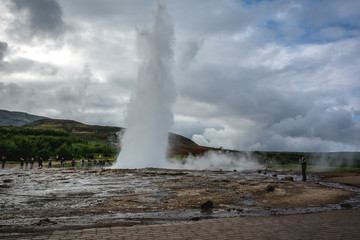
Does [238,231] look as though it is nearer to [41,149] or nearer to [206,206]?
[206,206]

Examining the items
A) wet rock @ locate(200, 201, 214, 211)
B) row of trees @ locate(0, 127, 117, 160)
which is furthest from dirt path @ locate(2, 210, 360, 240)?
row of trees @ locate(0, 127, 117, 160)

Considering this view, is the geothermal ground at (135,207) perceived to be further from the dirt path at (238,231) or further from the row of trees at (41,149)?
the row of trees at (41,149)

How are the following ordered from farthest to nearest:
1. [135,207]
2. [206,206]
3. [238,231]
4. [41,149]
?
[41,149] → [135,207] → [206,206] → [238,231]

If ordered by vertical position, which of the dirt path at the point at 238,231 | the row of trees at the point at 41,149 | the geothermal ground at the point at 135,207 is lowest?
the geothermal ground at the point at 135,207

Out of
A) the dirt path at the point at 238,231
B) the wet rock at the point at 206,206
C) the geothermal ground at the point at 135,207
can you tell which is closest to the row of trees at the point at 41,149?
the geothermal ground at the point at 135,207

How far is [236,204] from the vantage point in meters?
12.4

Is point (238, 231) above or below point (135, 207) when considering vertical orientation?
above

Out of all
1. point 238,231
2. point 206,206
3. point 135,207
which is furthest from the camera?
point 135,207

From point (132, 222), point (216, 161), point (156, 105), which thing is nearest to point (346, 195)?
point (132, 222)

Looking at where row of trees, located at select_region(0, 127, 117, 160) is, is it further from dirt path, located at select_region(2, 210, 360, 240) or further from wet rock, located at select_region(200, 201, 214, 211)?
dirt path, located at select_region(2, 210, 360, 240)

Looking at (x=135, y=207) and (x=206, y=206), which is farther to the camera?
(x=135, y=207)

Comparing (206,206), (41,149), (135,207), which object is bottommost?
(135,207)

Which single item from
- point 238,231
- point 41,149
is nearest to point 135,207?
point 238,231

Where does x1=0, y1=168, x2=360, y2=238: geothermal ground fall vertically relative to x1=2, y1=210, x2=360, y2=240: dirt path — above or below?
below
